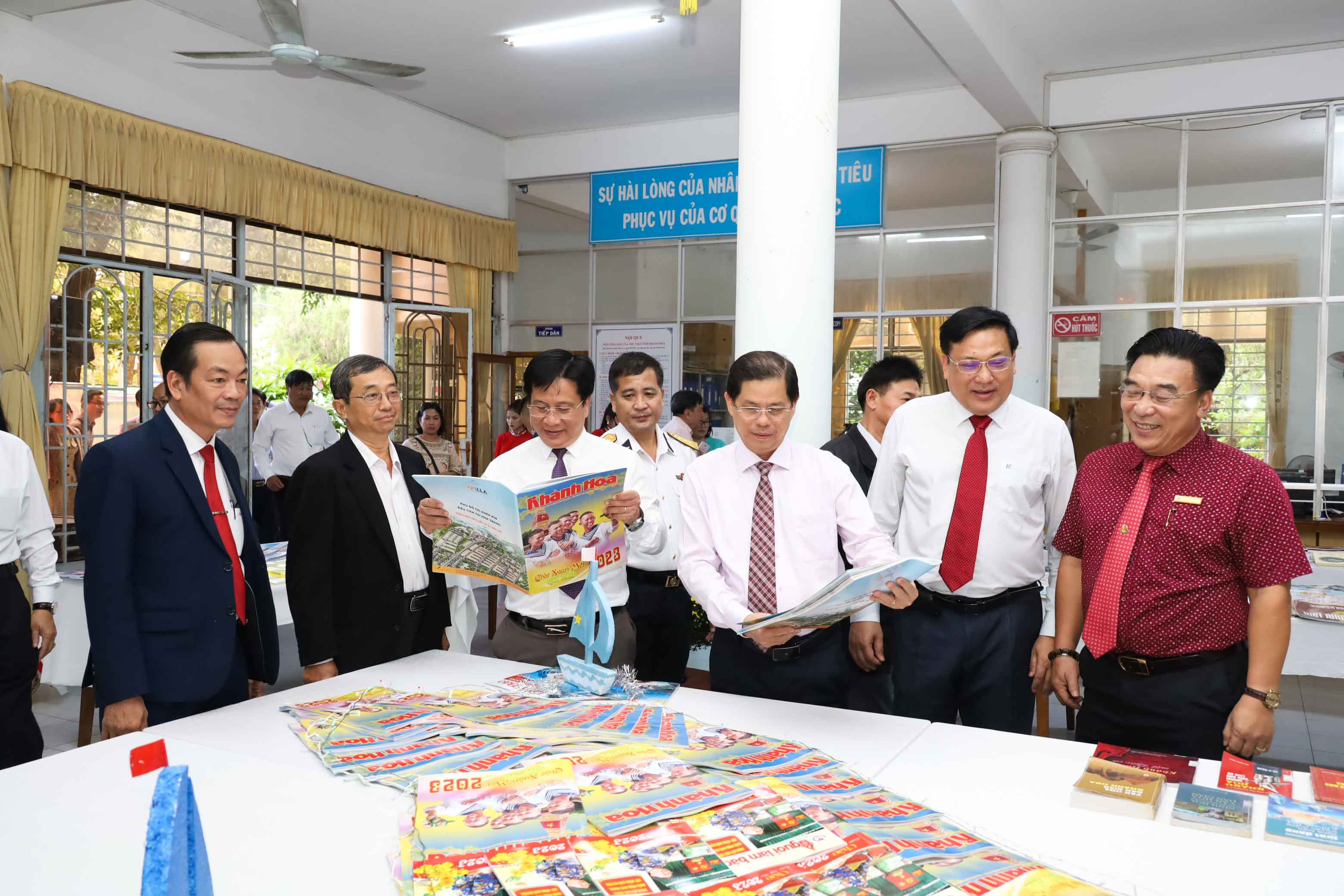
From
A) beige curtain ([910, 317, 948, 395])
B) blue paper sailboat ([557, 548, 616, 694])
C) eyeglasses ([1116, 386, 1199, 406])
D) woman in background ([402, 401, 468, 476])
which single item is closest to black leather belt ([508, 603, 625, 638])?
blue paper sailboat ([557, 548, 616, 694])

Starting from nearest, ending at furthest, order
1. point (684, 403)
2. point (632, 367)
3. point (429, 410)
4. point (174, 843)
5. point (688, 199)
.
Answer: point (174, 843) < point (632, 367) < point (684, 403) < point (429, 410) < point (688, 199)

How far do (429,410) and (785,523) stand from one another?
6720 mm

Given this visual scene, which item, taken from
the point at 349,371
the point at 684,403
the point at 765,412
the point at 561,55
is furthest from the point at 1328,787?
the point at 561,55

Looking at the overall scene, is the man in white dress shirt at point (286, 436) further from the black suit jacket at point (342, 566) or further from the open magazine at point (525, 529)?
the open magazine at point (525, 529)

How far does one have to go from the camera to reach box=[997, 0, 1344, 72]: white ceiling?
6633mm

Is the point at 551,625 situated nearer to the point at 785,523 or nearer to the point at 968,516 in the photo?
the point at 785,523

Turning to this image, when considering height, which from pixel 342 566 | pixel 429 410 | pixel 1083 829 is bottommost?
pixel 1083 829

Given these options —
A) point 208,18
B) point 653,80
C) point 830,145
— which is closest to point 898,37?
point 653,80

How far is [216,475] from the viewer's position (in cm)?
238

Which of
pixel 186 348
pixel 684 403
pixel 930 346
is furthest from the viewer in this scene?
pixel 930 346

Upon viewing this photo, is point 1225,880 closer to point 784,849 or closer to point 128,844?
point 784,849

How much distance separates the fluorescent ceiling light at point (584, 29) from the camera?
7.16 m

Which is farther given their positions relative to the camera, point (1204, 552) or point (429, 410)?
point (429, 410)

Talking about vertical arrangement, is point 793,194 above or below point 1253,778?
above
